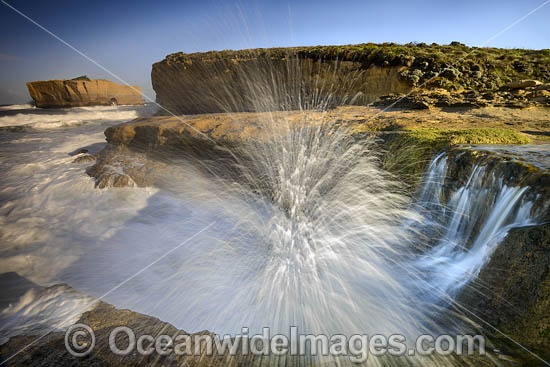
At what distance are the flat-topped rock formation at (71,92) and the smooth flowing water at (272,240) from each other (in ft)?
78.9

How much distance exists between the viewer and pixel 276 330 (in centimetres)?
176

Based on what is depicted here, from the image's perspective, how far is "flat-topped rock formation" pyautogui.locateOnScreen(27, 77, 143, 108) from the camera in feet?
75.8

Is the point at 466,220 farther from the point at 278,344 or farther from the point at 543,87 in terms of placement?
the point at 543,87

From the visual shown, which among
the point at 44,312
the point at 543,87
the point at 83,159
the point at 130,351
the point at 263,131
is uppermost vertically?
the point at 543,87

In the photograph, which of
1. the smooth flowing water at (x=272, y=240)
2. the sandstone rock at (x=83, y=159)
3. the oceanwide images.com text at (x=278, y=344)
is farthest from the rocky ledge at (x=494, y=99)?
the sandstone rock at (x=83, y=159)

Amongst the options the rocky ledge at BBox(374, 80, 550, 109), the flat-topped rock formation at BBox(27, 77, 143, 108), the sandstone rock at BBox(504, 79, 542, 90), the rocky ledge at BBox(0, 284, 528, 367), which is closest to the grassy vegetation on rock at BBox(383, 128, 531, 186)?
the rocky ledge at BBox(374, 80, 550, 109)

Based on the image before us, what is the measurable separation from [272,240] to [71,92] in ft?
100

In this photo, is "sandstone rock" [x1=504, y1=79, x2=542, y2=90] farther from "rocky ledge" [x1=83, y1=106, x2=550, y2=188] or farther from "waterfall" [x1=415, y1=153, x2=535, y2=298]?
"waterfall" [x1=415, y1=153, x2=535, y2=298]

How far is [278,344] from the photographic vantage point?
148 cm

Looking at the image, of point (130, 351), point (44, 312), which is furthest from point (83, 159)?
point (130, 351)

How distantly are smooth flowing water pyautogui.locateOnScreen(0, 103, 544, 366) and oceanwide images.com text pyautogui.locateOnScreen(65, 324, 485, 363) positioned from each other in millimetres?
111

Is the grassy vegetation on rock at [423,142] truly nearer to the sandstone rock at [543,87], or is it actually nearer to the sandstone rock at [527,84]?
the sandstone rock at [543,87]

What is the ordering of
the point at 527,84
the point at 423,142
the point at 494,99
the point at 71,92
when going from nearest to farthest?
the point at 423,142 → the point at 494,99 → the point at 527,84 → the point at 71,92

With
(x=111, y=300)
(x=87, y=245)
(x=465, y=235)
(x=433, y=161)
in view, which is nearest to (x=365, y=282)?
(x=465, y=235)
